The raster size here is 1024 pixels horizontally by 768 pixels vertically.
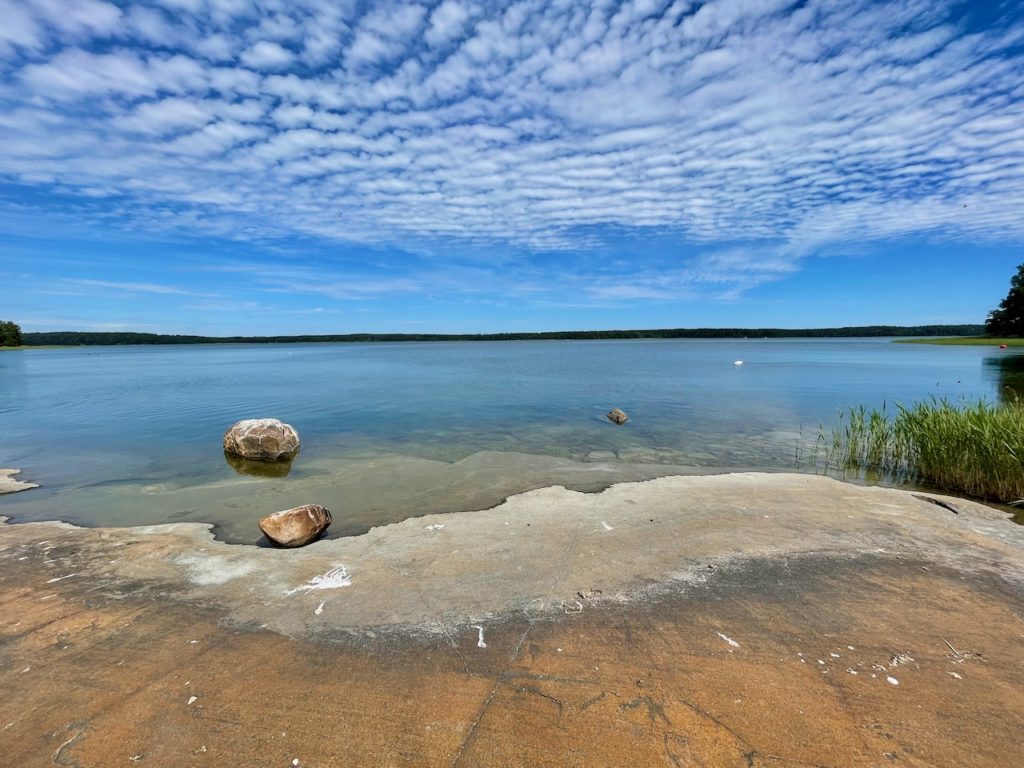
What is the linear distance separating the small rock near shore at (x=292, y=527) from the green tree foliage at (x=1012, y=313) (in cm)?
12157

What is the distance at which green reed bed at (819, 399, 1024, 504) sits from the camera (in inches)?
392

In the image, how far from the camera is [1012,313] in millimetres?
89188

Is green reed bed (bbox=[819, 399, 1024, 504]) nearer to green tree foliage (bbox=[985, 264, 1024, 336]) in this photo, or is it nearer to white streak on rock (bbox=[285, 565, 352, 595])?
white streak on rock (bbox=[285, 565, 352, 595])

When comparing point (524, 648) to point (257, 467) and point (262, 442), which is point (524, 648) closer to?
point (257, 467)

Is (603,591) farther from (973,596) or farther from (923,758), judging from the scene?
(973,596)

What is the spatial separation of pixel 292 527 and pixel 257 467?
6.85 m

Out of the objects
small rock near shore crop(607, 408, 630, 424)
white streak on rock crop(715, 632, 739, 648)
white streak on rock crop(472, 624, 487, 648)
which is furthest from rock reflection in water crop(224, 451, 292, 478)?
small rock near shore crop(607, 408, 630, 424)

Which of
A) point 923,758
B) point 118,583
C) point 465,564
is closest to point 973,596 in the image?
point 923,758

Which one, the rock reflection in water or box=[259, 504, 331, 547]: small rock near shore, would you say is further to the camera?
the rock reflection in water

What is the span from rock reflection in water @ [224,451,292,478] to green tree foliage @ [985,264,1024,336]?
396ft

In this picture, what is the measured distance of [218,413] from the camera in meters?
22.9

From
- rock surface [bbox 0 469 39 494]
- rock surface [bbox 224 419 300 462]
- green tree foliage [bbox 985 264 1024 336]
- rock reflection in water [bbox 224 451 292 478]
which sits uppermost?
green tree foliage [bbox 985 264 1024 336]

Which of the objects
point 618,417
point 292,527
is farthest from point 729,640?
point 618,417

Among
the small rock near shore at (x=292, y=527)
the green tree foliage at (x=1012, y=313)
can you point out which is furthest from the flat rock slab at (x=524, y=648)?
the green tree foliage at (x=1012, y=313)
